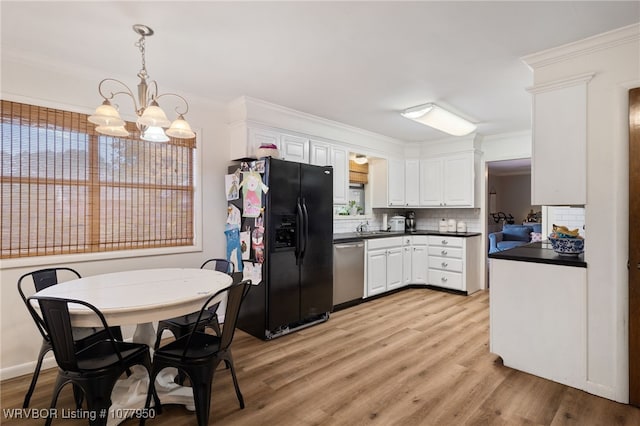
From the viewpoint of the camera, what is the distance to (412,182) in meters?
5.75

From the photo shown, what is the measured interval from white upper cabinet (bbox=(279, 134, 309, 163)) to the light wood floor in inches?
79.3

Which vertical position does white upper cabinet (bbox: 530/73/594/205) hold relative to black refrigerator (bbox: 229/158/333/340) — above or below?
above

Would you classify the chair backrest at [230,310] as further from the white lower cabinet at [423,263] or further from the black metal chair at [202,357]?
the white lower cabinet at [423,263]

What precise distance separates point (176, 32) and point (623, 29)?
9.76 feet

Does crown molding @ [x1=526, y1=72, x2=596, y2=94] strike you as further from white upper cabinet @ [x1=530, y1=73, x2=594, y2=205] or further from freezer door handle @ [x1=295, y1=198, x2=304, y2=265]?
Result: freezer door handle @ [x1=295, y1=198, x2=304, y2=265]

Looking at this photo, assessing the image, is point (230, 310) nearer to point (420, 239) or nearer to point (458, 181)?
point (420, 239)

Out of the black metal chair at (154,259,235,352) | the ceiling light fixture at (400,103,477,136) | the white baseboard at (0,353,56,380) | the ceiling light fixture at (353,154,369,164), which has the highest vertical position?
the ceiling light fixture at (400,103,477,136)

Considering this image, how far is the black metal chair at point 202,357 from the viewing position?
1849 mm

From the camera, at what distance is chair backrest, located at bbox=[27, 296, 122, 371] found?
5.34 ft

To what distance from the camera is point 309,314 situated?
141 inches

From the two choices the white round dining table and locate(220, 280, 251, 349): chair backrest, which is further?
locate(220, 280, 251, 349): chair backrest

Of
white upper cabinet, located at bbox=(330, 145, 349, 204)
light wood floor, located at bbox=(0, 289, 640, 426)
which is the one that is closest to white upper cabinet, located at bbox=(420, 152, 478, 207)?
white upper cabinet, located at bbox=(330, 145, 349, 204)

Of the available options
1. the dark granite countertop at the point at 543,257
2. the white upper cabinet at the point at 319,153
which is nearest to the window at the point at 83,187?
the white upper cabinet at the point at 319,153

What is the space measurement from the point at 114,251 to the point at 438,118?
3.68m
